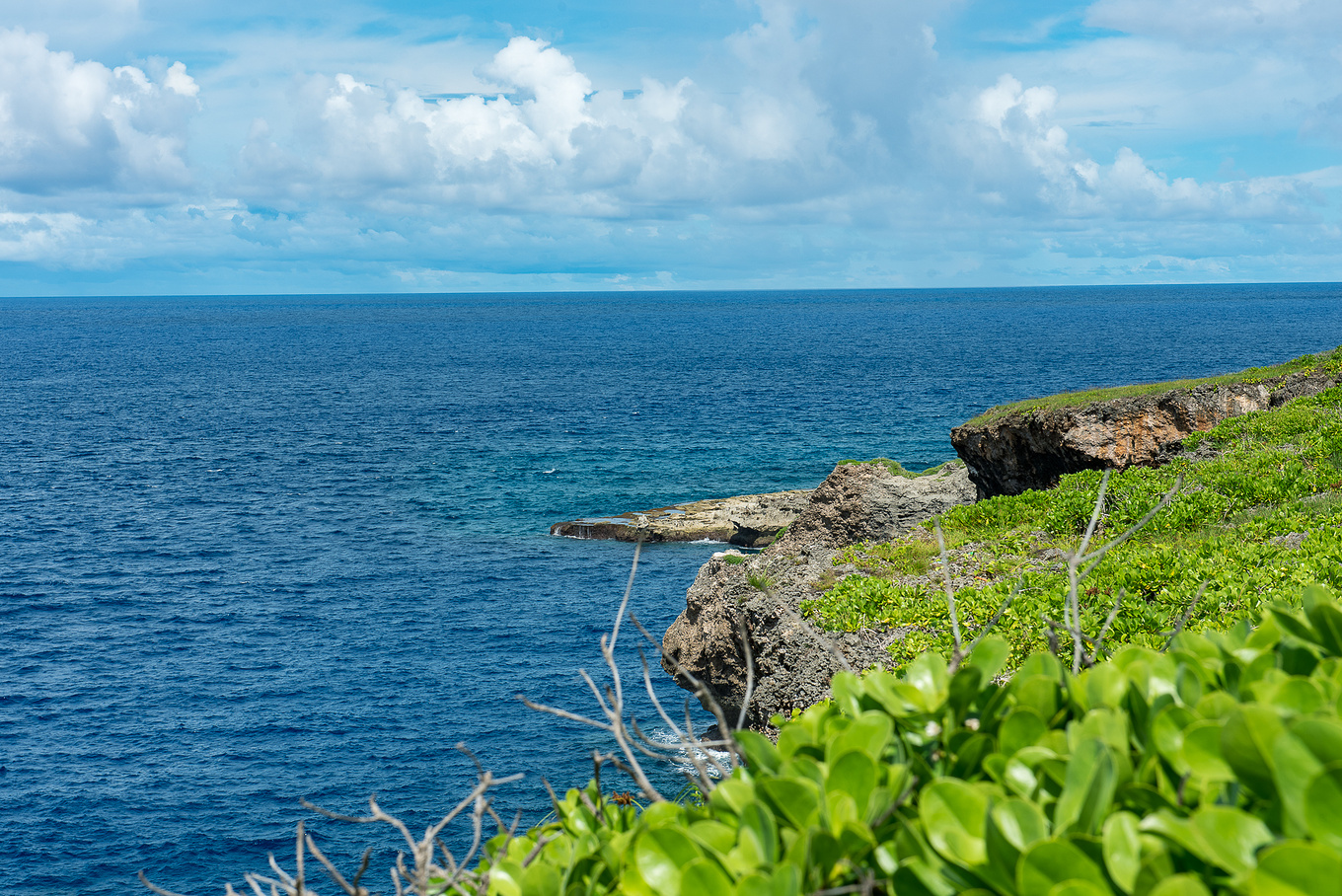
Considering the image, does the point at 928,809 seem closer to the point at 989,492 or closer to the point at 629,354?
the point at 989,492

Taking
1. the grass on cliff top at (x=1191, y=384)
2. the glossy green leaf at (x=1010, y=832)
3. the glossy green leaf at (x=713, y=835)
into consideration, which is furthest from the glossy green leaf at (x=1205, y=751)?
the grass on cliff top at (x=1191, y=384)

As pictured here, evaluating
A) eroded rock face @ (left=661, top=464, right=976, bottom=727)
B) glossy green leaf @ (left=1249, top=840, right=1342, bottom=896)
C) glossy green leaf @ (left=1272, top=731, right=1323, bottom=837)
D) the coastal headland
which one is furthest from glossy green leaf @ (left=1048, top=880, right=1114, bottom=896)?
eroded rock face @ (left=661, top=464, right=976, bottom=727)

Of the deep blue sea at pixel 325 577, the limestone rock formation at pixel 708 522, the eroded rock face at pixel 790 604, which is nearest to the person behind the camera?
the eroded rock face at pixel 790 604

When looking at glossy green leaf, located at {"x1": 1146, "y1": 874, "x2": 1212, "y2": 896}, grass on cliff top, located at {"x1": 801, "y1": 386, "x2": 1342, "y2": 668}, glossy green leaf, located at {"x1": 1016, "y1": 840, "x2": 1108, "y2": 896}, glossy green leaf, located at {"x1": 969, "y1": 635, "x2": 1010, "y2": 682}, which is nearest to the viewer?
glossy green leaf, located at {"x1": 1146, "y1": 874, "x2": 1212, "y2": 896}

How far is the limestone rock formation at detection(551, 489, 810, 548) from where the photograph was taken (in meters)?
46.0

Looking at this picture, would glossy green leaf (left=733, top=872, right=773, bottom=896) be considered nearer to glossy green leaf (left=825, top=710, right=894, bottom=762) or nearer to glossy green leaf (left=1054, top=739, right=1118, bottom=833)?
glossy green leaf (left=825, top=710, right=894, bottom=762)

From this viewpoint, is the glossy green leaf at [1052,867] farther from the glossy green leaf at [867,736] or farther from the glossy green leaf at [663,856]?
the glossy green leaf at [663,856]

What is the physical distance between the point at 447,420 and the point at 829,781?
81565mm

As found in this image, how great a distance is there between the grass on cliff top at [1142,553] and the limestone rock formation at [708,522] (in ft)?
91.9

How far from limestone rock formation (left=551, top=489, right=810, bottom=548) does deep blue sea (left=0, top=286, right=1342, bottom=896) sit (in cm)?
166

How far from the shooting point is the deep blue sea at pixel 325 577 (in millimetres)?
26266

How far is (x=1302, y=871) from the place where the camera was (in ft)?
6.47

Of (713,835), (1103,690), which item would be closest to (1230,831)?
(1103,690)

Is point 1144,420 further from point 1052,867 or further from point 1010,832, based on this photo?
point 1052,867
